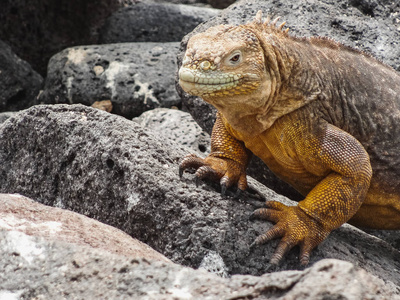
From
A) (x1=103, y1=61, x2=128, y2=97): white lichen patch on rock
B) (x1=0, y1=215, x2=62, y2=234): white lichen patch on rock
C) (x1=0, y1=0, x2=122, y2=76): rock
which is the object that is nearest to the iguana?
(x1=0, y1=215, x2=62, y2=234): white lichen patch on rock

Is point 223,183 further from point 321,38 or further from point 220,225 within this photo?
point 321,38

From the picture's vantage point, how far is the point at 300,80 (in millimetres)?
3678

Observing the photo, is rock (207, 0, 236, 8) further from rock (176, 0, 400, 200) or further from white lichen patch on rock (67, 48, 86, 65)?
rock (176, 0, 400, 200)

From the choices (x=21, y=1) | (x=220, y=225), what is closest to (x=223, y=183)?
(x=220, y=225)

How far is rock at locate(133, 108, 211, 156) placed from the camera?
5.28 m

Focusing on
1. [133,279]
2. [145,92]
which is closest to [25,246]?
[133,279]

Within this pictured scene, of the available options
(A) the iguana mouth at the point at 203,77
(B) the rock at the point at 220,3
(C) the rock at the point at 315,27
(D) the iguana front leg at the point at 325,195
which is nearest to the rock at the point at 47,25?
(B) the rock at the point at 220,3

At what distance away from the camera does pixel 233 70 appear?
3293mm

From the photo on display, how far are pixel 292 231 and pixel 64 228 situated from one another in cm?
141

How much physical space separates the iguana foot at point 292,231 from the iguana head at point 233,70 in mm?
634

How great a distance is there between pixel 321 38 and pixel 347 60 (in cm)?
24

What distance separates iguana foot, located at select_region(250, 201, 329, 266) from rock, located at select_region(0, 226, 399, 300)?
1.13m

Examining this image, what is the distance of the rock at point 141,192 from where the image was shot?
344 cm

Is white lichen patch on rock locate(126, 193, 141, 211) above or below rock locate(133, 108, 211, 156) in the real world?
above
